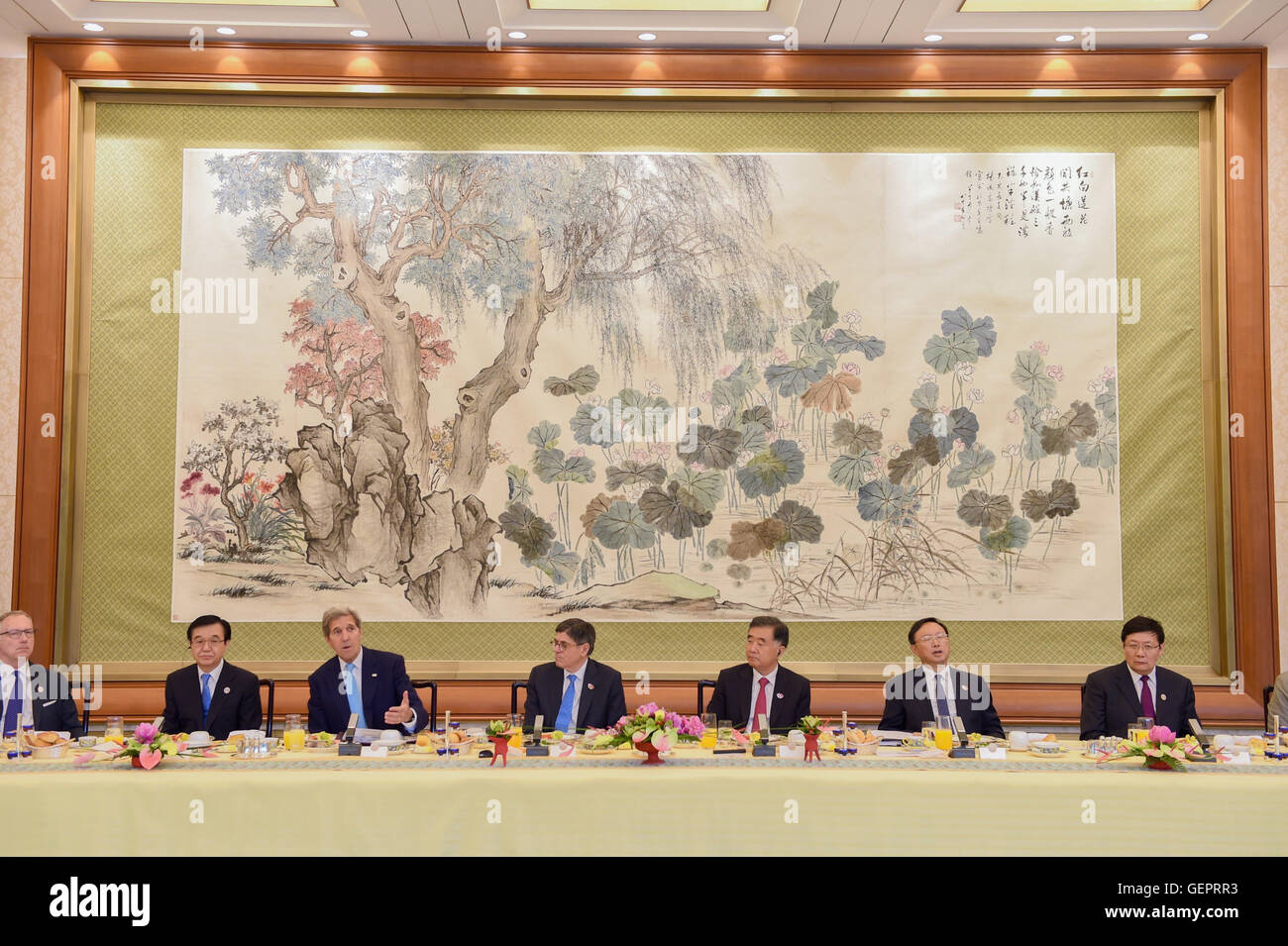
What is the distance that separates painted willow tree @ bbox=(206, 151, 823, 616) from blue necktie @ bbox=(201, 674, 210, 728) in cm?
96

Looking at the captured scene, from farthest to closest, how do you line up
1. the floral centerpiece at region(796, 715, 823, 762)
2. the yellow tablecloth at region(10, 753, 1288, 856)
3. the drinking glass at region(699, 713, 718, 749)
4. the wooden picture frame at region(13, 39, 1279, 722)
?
1. the wooden picture frame at region(13, 39, 1279, 722)
2. the drinking glass at region(699, 713, 718, 749)
3. the floral centerpiece at region(796, 715, 823, 762)
4. the yellow tablecloth at region(10, 753, 1288, 856)

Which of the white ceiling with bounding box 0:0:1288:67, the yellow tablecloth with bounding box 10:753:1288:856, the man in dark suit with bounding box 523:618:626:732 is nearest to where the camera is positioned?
the yellow tablecloth with bounding box 10:753:1288:856

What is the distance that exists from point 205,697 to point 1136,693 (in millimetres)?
3916

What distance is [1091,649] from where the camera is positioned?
5047 mm

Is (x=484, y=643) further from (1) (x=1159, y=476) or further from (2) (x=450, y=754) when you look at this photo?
(1) (x=1159, y=476)

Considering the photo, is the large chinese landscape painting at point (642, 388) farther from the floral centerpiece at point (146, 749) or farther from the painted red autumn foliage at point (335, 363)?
the floral centerpiece at point (146, 749)

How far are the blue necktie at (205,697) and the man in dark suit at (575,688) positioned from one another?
52.2 inches

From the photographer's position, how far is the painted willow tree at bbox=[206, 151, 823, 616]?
16.5 ft

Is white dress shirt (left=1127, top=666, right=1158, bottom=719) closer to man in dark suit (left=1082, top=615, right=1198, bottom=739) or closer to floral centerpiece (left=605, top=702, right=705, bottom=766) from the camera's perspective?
man in dark suit (left=1082, top=615, right=1198, bottom=739)

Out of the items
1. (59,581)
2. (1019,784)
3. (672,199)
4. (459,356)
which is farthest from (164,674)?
(1019,784)

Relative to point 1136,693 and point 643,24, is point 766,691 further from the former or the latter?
point 643,24

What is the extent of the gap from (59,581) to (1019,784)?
4523 millimetres

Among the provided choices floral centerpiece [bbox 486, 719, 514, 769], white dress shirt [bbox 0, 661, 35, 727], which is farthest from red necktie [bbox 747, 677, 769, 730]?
white dress shirt [bbox 0, 661, 35, 727]

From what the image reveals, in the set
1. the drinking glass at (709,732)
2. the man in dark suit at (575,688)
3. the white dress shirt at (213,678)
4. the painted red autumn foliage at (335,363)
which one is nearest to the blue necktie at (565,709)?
the man in dark suit at (575,688)
